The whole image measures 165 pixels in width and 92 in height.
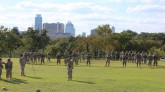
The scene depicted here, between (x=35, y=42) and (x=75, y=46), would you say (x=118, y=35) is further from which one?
(x=35, y=42)

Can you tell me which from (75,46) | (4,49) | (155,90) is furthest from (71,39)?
(155,90)

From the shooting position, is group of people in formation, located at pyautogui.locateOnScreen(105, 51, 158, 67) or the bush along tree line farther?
the bush along tree line

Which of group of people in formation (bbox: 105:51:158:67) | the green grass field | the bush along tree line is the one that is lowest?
the green grass field

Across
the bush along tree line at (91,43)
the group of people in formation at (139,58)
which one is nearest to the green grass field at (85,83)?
the group of people in formation at (139,58)

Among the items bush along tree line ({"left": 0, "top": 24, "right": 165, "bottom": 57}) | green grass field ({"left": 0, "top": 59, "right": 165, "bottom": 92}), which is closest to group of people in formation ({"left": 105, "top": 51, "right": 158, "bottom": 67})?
green grass field ({"left": 0, "top": 59, "right": 165, "bottom": 92})

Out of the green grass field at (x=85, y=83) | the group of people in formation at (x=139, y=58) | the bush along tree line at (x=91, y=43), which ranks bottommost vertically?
the green grass field at (x=85, y=83)

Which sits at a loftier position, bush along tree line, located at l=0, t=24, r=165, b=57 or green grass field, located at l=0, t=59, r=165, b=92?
bush along tree line, located at l=0, t=24, r=165, b=57

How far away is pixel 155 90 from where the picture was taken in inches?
1101

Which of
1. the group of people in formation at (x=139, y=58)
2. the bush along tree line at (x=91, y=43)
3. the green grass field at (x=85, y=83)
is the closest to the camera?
the green grass field at (x=85, y=83)

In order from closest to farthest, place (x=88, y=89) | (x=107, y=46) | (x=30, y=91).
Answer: (x=30, y=91) < (x=88, y=89) < (x=107, y=46)

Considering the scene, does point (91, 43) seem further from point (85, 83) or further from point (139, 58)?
point (85, 83)

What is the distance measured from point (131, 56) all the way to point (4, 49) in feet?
76.5

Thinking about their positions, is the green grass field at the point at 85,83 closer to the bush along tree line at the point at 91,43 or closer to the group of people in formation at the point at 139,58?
the group of people in formation at the point at 139,58

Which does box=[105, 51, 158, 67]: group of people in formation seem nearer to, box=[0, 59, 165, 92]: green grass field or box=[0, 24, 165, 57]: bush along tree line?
box=[0, 59, 165, 92]: green grass field
